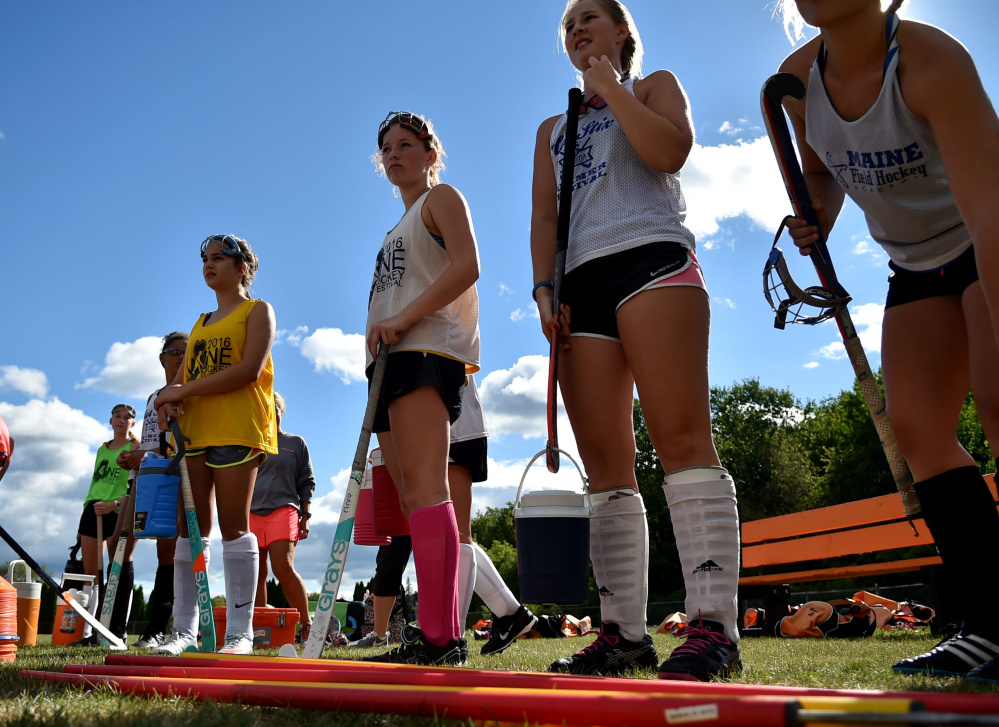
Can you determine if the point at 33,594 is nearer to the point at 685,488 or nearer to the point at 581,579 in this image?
the point at 581,579

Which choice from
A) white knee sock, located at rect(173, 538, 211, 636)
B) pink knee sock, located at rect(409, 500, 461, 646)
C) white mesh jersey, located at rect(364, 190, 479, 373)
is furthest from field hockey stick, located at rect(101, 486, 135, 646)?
pink knee sock, located at rect(409, 500, 461, 646)

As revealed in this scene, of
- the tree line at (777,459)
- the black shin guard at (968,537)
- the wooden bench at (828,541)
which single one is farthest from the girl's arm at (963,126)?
the tree line at (777,459)

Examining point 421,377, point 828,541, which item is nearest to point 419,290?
point 421,377

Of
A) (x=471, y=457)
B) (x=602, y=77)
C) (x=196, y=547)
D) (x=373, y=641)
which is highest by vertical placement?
(x=602, y=77)

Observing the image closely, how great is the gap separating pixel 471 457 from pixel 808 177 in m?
2.22

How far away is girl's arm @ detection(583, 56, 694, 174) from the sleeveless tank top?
2587 mm

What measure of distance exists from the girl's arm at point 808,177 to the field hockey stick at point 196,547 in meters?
3.26

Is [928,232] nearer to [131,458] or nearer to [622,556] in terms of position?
[622,556]

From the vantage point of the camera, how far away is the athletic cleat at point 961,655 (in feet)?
7.68

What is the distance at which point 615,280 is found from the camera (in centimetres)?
281

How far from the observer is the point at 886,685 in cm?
219

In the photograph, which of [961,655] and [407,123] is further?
[407,123]

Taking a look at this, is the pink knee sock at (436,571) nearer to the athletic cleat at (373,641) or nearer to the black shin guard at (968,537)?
the black shin guard at (968,537)

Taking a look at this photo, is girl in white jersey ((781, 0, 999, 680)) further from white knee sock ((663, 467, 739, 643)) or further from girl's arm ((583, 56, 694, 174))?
white knee sock ((663, 467, 739, 643))
